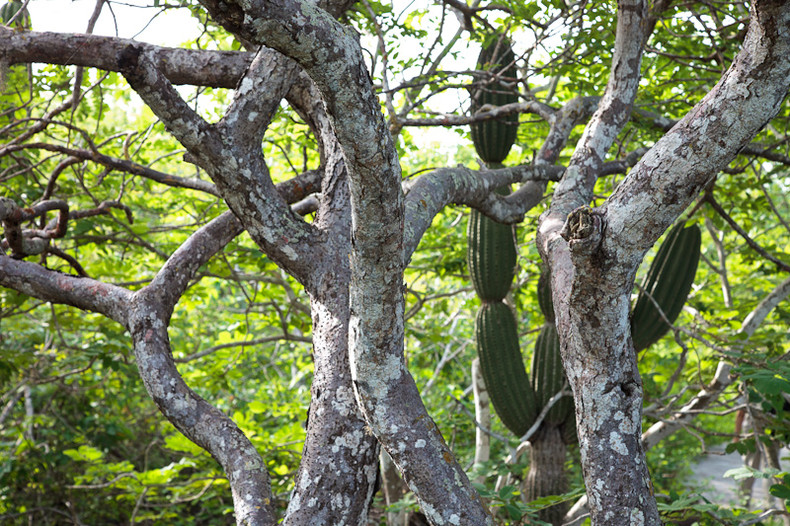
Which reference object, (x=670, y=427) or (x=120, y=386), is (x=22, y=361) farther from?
(x=670, y=427)

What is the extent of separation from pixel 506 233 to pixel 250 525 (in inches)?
121

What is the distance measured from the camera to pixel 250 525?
1.76m

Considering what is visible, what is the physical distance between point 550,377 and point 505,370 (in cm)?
29

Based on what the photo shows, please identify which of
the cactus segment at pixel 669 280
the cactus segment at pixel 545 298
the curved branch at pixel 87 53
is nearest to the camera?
the curved branch at pixel 87 53

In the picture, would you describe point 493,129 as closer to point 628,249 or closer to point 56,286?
point 56,286

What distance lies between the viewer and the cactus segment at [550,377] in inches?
167

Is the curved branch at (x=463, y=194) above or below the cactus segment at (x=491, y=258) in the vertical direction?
below

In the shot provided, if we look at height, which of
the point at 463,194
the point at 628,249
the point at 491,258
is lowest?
the point at 628,249

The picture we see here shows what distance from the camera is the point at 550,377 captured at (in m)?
4.27

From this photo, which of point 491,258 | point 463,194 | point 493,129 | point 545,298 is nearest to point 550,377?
point 545,298

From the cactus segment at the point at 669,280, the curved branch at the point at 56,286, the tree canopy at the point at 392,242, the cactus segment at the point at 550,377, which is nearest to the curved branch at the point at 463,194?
the tree canopy at the point at 392,242

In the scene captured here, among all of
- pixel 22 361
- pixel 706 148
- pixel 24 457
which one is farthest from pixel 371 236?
pixel 24 457

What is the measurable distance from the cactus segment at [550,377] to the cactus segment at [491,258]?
445 mm

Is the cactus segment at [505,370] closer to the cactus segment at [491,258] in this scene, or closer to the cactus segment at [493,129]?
the cactus segment at [491,258]
